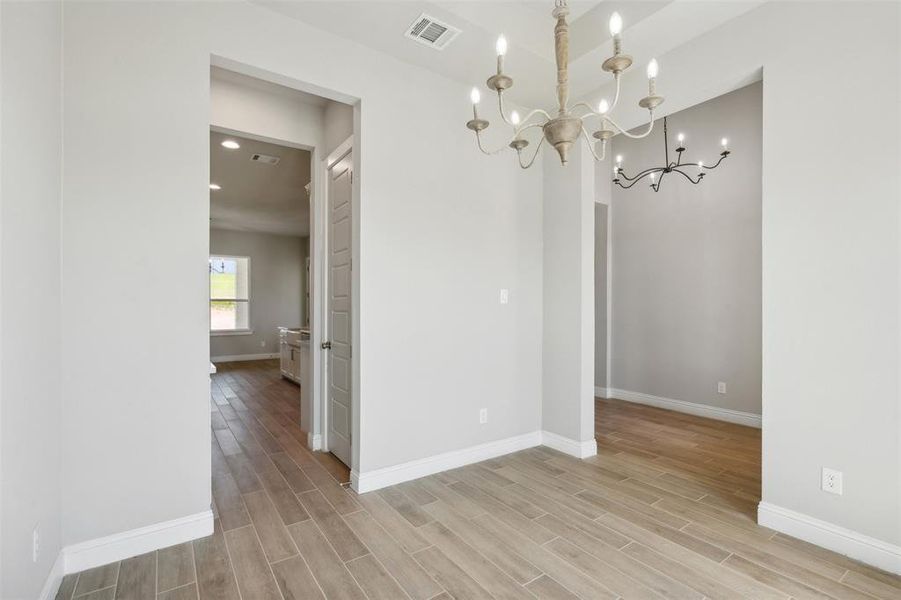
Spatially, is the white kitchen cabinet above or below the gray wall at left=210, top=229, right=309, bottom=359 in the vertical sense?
below

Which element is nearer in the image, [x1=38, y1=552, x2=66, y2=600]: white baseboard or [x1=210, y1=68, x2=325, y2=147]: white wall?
[x1=38, y1=552, x2=66, y2=600]: white baseboard

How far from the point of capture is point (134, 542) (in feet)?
7.02

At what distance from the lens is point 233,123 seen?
126 inches

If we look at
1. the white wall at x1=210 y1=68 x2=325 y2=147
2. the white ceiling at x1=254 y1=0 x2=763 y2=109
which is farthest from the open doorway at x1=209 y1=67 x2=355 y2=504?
the white ceiling at x1=254 y1=0 x2=763 y2=109

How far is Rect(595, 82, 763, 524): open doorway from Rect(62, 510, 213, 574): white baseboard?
2710mm

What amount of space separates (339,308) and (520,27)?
2340mm

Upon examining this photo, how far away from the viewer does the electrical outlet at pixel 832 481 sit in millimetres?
2182

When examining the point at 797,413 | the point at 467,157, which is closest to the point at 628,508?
the point at 797,413

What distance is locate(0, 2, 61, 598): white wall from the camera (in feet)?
4.61

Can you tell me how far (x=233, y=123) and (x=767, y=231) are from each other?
354cm

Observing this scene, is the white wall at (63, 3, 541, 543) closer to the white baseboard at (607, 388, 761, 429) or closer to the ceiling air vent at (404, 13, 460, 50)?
the ceiling air vent at (404, 13, 460, 50)

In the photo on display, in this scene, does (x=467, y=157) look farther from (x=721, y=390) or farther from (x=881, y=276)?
(x=721, y=390)

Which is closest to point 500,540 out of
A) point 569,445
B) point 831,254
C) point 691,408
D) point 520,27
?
point 569,445

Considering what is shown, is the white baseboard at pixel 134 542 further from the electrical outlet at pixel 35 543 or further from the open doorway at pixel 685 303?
the open doorway at pixel 685 303
